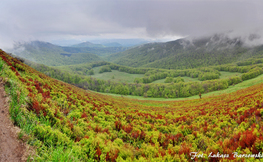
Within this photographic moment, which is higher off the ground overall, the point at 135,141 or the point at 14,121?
the point at 14,121

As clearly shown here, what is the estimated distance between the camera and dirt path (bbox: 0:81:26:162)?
Result: 8.99ft

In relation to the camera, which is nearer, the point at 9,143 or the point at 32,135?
the point at 9,143

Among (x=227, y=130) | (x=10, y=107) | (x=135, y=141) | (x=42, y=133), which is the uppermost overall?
(x=10, y=107)

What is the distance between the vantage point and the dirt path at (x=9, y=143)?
2.74 metres

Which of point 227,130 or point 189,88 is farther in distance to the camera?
point 189,88

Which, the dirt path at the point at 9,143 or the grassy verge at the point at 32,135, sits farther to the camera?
the grassy verge at the point at 32,135

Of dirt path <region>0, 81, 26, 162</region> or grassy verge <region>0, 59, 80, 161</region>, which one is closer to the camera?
dirt path <region>0, 81, 26, 162</region>

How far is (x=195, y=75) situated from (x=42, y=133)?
179319mm

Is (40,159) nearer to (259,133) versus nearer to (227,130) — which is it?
(259,133)

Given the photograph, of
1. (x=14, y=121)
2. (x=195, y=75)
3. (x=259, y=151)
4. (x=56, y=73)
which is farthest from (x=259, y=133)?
(x=195, y=75)

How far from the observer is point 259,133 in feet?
13.0

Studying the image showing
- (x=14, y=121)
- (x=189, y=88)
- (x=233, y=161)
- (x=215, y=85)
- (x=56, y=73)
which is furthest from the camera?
(x=56, y=73)

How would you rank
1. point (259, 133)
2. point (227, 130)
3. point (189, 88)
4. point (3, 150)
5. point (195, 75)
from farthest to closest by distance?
point (195, 75) → point (189, 88) → point (227, 130) → point (259, 133) → point (3, 150)

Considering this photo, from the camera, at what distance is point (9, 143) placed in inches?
117
